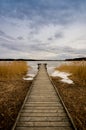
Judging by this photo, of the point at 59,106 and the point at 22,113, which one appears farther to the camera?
the point at 59,106

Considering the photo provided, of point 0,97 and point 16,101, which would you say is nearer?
point 16,101

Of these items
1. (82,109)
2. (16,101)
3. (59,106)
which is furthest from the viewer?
(16,101)

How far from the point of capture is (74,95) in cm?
741

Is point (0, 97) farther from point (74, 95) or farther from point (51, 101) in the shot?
point (74, 95)

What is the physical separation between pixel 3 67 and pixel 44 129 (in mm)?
9542

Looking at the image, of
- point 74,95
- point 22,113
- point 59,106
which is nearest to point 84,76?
point 74,95

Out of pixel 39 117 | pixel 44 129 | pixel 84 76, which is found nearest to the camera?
pixel 44 129

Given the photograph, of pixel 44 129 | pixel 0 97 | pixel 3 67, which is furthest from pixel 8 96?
pixel 3 67

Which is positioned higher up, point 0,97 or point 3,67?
point 3,67

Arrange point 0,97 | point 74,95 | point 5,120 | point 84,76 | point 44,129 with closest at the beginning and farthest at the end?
1. point 44,129
2. point 5,120
3. point 0,97
4. point 74,95
5. point 84,76

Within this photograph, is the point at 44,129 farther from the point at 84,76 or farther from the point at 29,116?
the point at 84,76

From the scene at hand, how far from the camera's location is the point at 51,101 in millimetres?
5652

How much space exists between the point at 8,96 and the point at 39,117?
3.23 m

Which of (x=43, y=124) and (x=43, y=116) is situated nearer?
(x=43, y=124)
